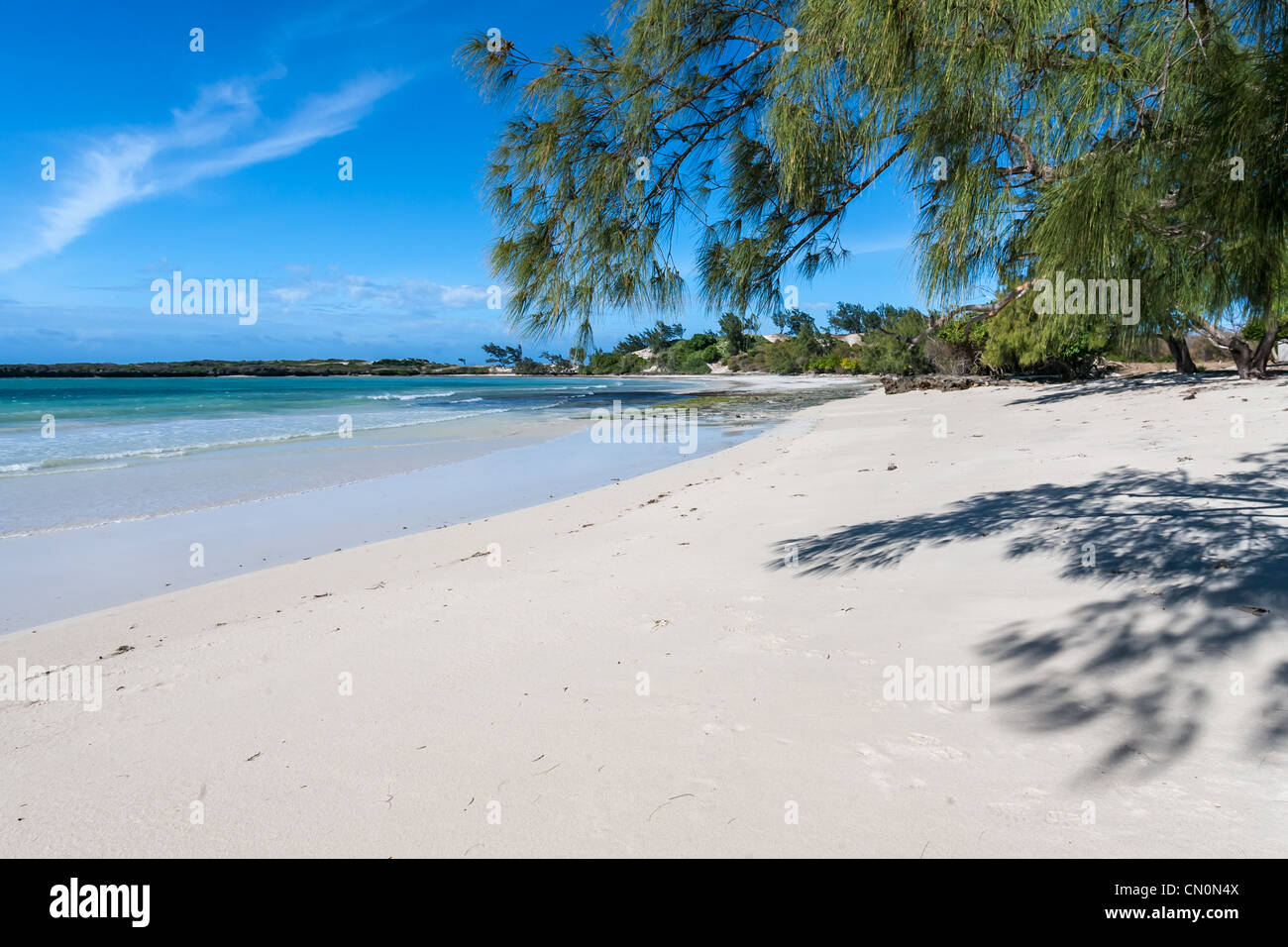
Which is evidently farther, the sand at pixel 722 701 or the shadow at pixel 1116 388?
the shadow at pixel 1116 388

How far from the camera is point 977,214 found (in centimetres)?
302

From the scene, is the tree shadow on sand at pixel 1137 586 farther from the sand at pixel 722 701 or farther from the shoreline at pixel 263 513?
the shoreline at pixel 263 513

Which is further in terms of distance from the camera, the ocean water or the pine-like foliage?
the ocean water

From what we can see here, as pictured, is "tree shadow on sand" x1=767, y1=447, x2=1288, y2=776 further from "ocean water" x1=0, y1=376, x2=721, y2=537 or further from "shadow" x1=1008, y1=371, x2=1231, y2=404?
"shadow" x1=1008, y1=371, x2=1231, y2=404

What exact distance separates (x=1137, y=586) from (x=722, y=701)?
2393mm

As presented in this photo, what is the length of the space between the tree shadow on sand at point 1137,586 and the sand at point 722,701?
21mm

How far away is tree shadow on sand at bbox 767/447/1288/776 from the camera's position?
254 cm

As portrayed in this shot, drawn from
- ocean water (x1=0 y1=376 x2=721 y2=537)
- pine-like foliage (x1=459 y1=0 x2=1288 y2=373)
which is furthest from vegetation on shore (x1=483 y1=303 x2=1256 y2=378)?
ocean water (x1=0 y1=376 x2=721 y2=537)

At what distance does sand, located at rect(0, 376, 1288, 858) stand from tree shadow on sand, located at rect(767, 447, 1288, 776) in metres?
0.02

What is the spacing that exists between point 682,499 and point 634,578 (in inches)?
153

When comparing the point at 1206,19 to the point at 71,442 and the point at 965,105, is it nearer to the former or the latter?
the point at 965,105

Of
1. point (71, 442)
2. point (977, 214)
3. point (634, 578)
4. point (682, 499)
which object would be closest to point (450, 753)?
point (634, 578)

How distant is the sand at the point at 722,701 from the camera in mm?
2133

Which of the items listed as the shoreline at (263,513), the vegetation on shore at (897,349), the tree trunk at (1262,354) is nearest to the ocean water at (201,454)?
the shoreline at (263,513)
